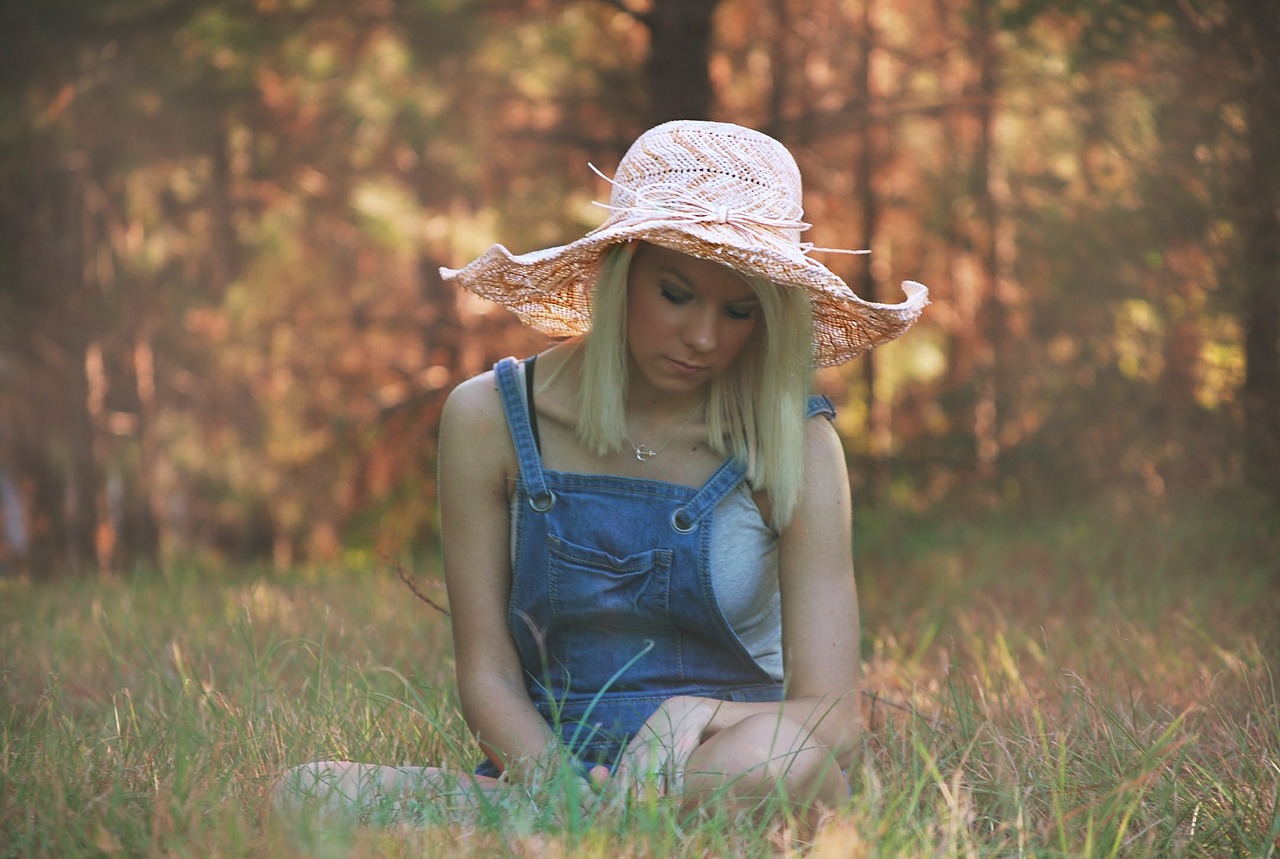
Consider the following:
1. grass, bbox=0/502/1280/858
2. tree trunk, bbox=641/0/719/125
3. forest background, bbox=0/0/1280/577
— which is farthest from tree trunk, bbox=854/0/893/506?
grass, bbox=0/502/1280/858

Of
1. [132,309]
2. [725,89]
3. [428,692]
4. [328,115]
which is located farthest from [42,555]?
[428,692]

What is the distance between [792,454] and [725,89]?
20.9 feet

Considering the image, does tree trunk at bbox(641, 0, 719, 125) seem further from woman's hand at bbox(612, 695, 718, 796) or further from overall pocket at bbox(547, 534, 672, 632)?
woman's hand at bbox(612, 695, 718, 796)

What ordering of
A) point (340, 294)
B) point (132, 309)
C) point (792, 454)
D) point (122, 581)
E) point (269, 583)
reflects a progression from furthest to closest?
point (340, 294), point (132, 309), point (269, 583), point (122, 581), point (792, 454)

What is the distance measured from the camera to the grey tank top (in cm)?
270

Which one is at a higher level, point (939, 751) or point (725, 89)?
point (725, 89)

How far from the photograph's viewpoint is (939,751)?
2668mm

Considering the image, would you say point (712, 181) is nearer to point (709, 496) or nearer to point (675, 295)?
point (675, 295)

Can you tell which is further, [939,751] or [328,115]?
[328,115]

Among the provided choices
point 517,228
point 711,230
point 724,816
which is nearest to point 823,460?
point 711,230

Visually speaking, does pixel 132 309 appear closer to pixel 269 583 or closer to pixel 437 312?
pixel 437 312

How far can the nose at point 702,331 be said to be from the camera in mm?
2580

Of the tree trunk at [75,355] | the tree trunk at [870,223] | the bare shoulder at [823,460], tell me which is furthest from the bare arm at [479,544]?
the tree trunk at [75,355]

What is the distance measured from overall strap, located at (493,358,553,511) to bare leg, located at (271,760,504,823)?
1.90 feet
